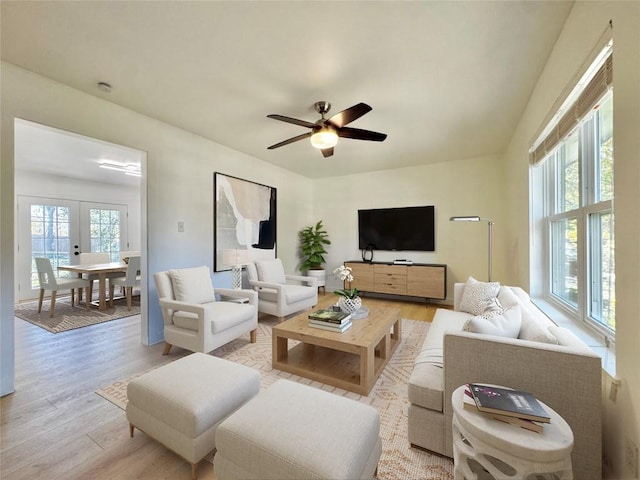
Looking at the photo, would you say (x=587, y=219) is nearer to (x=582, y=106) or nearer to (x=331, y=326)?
(x=582, y=106)

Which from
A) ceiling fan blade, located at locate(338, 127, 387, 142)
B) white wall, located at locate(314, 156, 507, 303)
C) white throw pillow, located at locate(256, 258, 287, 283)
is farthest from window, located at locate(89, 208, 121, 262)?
ceiling fan blade, located at locate(338, 127, 387, 142)

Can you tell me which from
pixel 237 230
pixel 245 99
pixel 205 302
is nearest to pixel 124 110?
pixel 245 99

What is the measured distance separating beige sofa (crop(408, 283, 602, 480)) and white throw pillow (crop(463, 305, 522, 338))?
0.06 meters

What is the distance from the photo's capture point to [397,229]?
518cm

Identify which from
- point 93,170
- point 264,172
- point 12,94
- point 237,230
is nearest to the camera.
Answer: point 12,94

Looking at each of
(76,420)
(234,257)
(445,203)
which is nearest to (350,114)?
(234,257)

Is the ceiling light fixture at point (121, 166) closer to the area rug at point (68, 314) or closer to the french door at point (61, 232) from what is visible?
the french door at point (61, 232)

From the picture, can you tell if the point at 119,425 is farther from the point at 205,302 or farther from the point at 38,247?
the point at 38,247

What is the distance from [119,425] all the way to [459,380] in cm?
208

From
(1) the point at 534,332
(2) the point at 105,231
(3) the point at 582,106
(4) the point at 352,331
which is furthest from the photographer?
(2) the point at 105,231

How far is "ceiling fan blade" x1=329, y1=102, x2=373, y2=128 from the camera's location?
2154 millimetres

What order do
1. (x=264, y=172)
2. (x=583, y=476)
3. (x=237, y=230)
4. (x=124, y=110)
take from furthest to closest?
(x=264, y=172) → (x=237, y=230) → (x=124, y=110) → (x=583, y=476)

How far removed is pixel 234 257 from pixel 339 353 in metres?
1.78

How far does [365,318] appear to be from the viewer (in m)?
2.62
